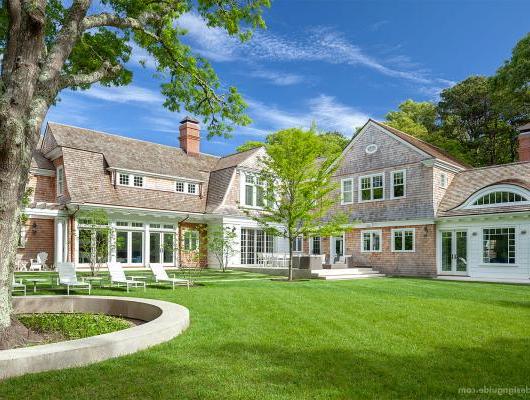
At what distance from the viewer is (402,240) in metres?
25.0

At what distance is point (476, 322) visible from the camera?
352 inches

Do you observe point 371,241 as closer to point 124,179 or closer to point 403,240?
point 403,240

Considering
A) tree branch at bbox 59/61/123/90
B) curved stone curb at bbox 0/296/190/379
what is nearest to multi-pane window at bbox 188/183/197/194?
curved stone curb at bbox 0/296/190/379

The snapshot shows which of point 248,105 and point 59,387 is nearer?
point 59,387

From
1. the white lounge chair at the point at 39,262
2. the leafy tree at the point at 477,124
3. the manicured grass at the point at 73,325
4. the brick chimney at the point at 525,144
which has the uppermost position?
the leafy tree at the point at 477,124

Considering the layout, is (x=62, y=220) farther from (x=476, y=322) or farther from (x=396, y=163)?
(x=476, y=322)

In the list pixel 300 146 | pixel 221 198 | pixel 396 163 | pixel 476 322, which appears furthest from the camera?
pixel 221 198

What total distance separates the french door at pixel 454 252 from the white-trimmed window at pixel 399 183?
319 centimetres

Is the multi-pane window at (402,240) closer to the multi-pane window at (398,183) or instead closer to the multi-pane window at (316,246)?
the multi-pane window at (398,183)

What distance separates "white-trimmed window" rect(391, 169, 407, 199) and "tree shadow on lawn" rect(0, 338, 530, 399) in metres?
19.3

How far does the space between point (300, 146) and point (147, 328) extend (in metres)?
13.9

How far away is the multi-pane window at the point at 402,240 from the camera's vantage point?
24.7m

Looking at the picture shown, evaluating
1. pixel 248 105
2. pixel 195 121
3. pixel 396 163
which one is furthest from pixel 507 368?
pixel 195 121

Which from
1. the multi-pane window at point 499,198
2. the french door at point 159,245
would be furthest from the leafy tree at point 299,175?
the french door at point 159,245
